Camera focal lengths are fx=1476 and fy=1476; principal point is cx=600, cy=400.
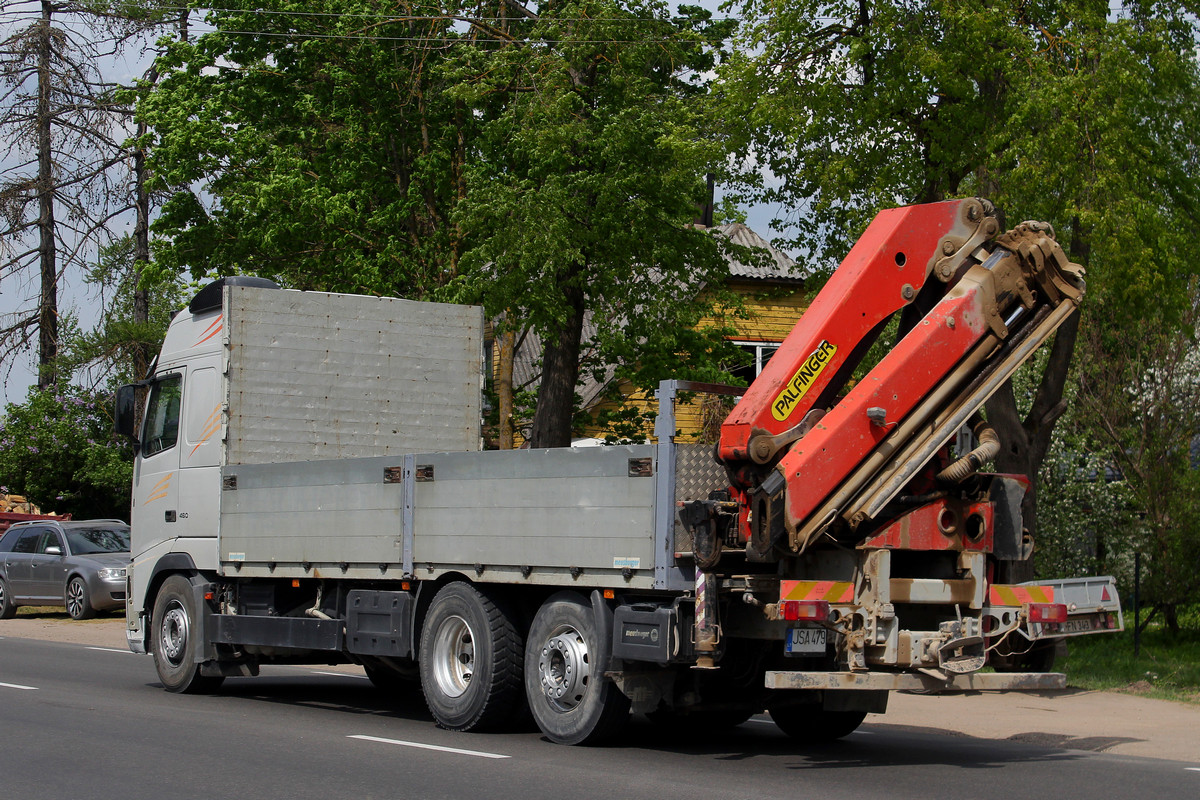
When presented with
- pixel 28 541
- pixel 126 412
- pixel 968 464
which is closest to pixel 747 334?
pixel 28 541

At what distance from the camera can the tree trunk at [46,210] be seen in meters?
38.4

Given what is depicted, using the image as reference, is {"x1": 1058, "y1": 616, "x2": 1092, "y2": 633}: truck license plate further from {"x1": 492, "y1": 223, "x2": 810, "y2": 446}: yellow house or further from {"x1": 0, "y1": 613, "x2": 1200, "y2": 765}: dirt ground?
{"x1": 492, "y1": 223, "x2": 810, "y2": 446}: yellow house

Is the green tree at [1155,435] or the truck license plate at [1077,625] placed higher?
the green tree at [1155,435]

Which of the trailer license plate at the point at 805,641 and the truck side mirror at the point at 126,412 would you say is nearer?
the trailer license plate at the point at 805,641

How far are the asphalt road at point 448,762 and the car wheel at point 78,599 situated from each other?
41.3 feet

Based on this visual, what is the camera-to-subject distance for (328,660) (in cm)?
1312

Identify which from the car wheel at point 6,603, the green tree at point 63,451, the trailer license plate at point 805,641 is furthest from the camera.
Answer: the green tree at point 63,451

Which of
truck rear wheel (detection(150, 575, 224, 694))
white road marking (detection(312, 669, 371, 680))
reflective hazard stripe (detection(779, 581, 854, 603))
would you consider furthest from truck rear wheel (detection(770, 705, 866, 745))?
white road marking (detection(312, 669, 371, 680))

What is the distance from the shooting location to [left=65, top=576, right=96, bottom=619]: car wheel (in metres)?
25.0

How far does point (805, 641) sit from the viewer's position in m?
8.99

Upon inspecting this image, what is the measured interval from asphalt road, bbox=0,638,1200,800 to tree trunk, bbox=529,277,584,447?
11.0 metres

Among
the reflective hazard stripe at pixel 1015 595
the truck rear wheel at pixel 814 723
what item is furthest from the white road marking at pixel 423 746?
the reflective hazard stripe at pixel 1015 595

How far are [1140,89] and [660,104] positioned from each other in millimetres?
8646

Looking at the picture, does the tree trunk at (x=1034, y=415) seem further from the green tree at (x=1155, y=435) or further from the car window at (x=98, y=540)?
the car window at (x=98, y=540)
